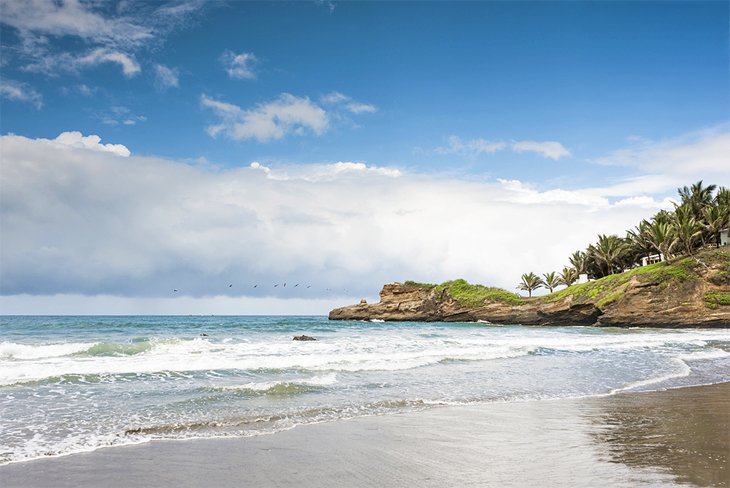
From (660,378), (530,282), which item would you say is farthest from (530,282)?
(660,378)

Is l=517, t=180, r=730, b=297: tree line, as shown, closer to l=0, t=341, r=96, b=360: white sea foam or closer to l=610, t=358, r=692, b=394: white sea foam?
l=610, t=358, r=692, b=394: white sea foam

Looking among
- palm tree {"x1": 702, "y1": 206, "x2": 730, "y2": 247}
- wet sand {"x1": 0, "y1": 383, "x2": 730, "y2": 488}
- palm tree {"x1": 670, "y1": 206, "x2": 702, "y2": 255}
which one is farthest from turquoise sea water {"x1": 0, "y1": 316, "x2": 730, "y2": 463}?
palm tree {"x1": 702, "y1": 206, "x2": 730, "y2": 247}

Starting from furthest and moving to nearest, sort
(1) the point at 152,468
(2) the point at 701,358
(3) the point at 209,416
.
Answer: (2) the point at 701,358
(3) the point at 209,416
(1) the point at 152,468

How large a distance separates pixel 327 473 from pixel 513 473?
237 centimetres

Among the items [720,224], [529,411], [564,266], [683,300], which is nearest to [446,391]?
[529,411]

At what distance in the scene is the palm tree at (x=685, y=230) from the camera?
195ft

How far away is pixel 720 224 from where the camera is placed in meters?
60.7

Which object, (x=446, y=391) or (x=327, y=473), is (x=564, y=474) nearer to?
(x=327, y=473)

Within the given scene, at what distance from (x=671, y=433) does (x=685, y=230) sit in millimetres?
60894

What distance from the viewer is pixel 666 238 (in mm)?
62562

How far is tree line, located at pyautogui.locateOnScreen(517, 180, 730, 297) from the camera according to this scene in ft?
200

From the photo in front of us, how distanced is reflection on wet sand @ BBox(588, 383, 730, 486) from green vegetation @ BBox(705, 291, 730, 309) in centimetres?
4786

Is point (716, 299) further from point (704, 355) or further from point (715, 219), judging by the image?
point (704, 355)

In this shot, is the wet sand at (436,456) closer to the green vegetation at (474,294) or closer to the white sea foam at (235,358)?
the white sea foam at (235,358)
